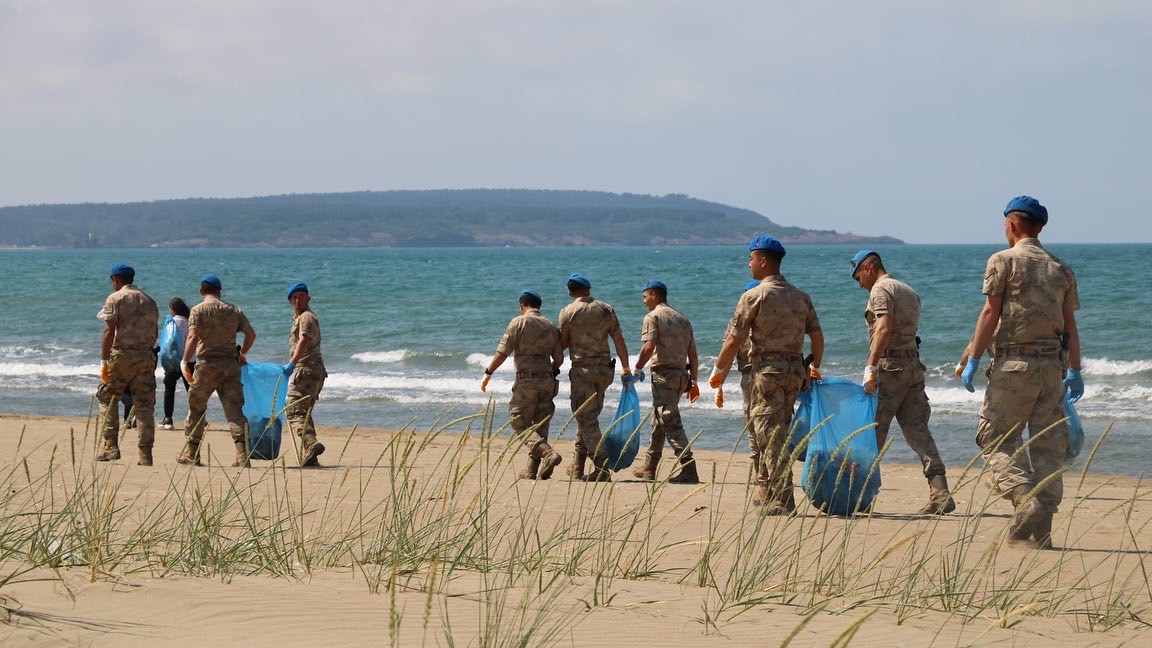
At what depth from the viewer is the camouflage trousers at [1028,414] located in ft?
22.1

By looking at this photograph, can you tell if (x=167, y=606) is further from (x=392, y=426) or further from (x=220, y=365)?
(x=392, y=426)

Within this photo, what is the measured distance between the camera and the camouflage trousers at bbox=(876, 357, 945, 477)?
8539 millimetres

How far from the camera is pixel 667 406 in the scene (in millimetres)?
10211

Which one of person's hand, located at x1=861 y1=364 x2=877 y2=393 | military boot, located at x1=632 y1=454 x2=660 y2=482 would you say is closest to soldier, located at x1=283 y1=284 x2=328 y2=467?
military boot, located at x1=632 y1=454 x2=660 y2=482

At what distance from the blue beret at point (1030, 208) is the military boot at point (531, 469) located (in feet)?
15.4

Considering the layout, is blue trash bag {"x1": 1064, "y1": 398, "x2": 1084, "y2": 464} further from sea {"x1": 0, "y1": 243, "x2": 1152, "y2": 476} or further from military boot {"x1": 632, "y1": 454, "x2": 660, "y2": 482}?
military boot {"x1": 632, "y1": 454, "x2": 660, "y2": 482}

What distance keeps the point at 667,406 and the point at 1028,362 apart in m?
3.89

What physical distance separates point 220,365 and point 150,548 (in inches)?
209

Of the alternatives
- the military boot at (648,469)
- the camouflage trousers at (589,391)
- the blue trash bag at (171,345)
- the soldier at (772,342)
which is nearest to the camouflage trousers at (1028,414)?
the soldier at (772,342)

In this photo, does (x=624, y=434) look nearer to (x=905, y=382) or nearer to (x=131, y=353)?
(x=905, y=382)

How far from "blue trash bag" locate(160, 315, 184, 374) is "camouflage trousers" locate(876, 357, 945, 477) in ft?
25.8

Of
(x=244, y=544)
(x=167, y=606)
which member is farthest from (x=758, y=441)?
(x=167, y=606)

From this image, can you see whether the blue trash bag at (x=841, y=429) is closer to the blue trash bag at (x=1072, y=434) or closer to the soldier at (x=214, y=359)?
the blue trash bag at (x=1072, y=434)

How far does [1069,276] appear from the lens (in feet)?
22.6
